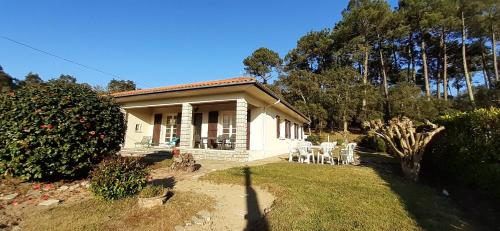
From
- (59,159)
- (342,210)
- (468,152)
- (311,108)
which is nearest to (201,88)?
(59,159)

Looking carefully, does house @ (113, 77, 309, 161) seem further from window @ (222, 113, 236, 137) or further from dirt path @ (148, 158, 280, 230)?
dirt path @ (148, 158, 280, 230)

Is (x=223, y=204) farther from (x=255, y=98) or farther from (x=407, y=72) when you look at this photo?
(x=407, y=72)

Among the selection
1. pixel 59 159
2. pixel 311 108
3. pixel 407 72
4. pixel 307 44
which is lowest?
pixel 59 159

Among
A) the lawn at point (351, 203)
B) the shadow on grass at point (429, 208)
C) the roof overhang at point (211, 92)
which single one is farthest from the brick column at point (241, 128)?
the shadow on grass at point (429, 208)

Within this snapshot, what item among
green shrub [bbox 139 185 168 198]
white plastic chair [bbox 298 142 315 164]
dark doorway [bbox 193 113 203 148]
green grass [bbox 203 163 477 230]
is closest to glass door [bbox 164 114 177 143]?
dark doorway [bbox 193 113 203 148]

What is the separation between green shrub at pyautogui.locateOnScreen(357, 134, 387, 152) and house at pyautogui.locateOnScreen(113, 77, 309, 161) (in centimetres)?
709

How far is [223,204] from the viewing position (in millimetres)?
5098

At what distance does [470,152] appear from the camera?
6.13m

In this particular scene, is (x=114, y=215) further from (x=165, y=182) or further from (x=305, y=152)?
(x=305, y=152)

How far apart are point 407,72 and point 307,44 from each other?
15281 millimetres

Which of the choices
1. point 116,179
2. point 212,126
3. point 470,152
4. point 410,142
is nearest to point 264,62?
point 212,126

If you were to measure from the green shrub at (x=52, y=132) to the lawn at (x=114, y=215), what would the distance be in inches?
56.6

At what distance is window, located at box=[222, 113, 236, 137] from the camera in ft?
45.7

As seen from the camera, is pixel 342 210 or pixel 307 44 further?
pixel 307 44
